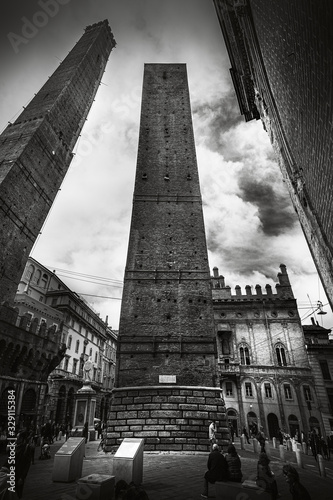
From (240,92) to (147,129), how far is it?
1244 cm

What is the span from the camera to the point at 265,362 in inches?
1092

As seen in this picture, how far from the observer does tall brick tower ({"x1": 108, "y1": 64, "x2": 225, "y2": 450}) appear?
11617 millimetres

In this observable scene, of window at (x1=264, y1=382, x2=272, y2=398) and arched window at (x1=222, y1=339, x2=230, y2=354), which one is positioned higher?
arched window at (x1=222, y1=339, x2=230, y2=354)

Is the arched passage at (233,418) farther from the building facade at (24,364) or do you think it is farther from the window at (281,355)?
the building facade at (24,364)

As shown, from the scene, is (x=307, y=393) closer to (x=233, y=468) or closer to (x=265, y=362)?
(x=265, y=362)

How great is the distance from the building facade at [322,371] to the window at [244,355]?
5.46 m

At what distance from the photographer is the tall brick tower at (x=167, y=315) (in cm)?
1162

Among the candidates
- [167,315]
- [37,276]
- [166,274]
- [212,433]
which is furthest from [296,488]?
[37,276]

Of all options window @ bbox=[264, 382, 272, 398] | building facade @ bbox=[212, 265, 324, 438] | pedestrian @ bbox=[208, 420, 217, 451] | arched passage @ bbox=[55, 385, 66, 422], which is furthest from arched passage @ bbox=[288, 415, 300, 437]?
arched passage @ bbox=[55, 385, 66, 422]

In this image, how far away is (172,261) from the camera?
16.7 m

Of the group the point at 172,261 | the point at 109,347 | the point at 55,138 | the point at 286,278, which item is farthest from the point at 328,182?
the point at 109,347

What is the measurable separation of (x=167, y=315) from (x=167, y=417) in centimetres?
467

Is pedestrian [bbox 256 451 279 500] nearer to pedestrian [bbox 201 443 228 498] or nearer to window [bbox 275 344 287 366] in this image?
pedestrian [bbox 201 443 228 498]

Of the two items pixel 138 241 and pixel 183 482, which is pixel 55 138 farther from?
pixel 183 482
